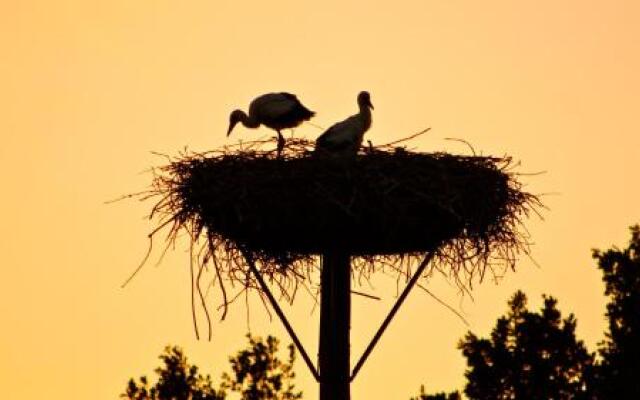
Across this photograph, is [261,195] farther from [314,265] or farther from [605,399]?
[605,399]

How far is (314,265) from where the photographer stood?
13922 millimetres

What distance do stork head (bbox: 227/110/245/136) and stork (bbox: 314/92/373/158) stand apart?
2.31 metres

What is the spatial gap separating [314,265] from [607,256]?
8.48 meters

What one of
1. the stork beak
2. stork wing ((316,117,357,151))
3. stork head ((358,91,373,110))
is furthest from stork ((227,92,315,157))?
stork wing ((316,117,357,151))

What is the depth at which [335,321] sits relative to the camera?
44.1ft

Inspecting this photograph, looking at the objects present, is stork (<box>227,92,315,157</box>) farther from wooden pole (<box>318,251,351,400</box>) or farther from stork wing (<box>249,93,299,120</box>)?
wooden pole (<box>318,251,351,400</box>)

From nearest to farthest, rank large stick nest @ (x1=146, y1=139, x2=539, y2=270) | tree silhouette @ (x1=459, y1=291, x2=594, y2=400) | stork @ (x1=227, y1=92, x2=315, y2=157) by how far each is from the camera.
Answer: large stick nest @ (x1=146, y1=139, x2=539, y2=270)
stork @ (x1=227, y1=92, x2=315, y2=157)
tree silhouette @ (x1=459, y1=291, x2=594, y2=400)

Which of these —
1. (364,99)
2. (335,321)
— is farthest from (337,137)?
(364,99)

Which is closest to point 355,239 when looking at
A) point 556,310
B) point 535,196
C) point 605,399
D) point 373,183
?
point 373,183

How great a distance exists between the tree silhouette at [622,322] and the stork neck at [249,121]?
4.88m

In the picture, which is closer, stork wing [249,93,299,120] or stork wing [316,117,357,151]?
stork wing [316,117,357,151]

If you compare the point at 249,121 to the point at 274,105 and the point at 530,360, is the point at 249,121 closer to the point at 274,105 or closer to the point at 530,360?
the point at 274,105

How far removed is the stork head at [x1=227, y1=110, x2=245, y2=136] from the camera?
17.1m

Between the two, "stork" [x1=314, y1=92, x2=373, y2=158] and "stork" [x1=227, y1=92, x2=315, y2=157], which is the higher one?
"stork" [x1=227, y1=92, x2=315, y2=157]
